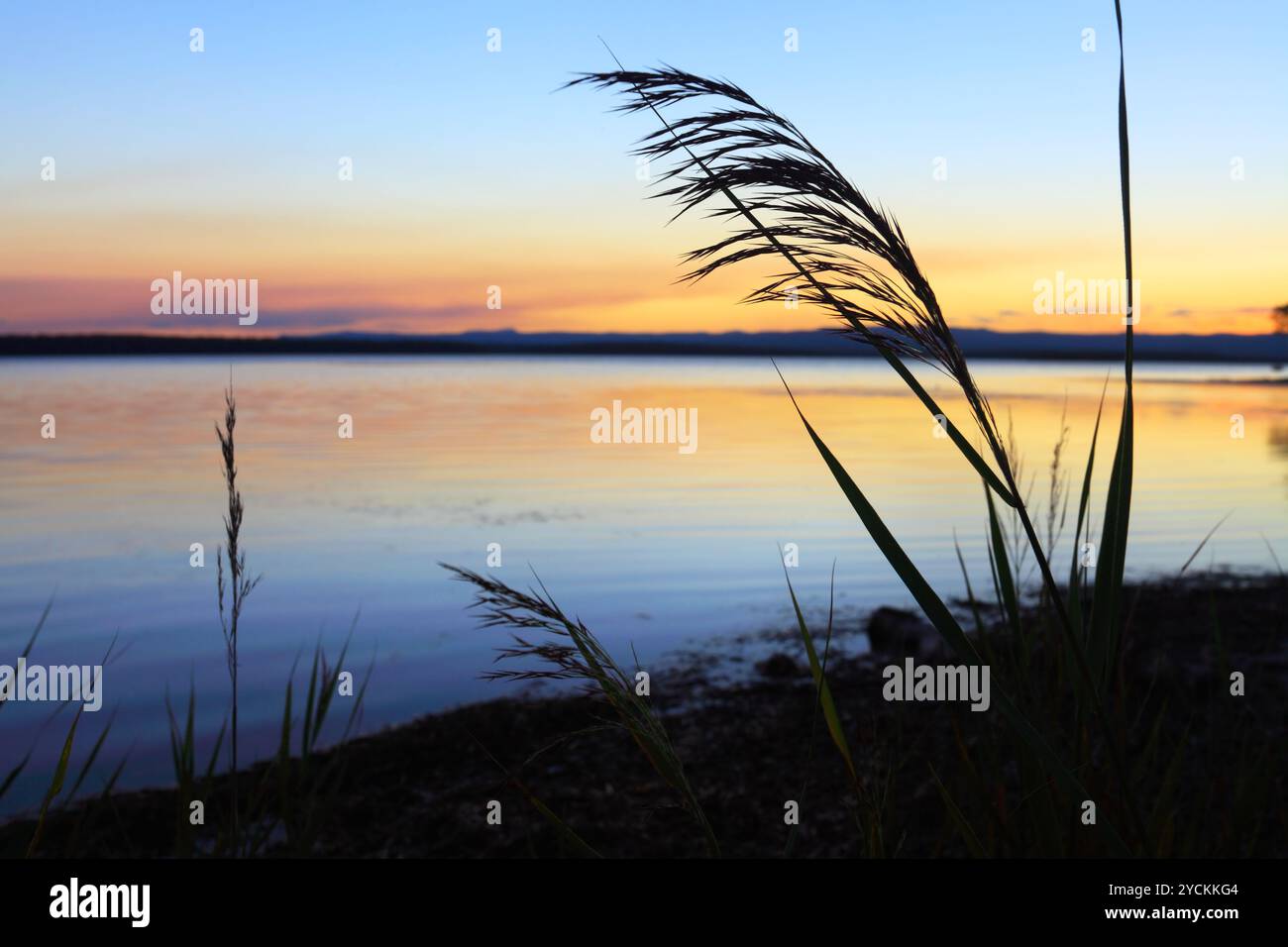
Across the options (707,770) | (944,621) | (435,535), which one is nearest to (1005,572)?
(944,621)

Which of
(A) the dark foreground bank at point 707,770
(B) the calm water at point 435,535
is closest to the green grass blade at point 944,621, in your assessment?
(A) the dark foreground bank at point 707,770

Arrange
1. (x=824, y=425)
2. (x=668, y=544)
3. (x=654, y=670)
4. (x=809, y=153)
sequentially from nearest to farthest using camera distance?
1. (x=809, y=153)
2. (x=654, y=670)
3. (x=668, y=544)
4. (x=824, y=425)

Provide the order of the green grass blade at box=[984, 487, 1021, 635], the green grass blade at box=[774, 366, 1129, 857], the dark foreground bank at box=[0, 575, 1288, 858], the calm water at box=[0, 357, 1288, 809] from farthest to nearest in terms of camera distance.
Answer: the calm water at box=[0, 357, 1288, 809] < the dark foreground bank at box=[0, 575, 1288, 858] < the green grass blade at box=[984, 487, 1021, 635] < the green grass blade at box=[774, 366, 1129, 857]

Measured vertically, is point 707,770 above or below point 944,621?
below

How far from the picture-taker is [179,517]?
17969 mm

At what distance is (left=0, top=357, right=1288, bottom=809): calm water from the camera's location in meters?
10.1

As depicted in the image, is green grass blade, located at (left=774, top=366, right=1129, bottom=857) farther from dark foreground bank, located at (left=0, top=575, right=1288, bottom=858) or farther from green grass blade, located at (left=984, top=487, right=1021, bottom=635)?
dark foreground bank, located at (left=0, top=575, right=1288, bottom=858)

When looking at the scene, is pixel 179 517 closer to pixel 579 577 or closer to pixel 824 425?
pixel 579 577

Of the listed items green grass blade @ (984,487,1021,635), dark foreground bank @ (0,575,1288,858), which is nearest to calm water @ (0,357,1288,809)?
dark foreground bank @ (0,575,1288,858)

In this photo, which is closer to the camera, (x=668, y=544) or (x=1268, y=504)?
(x=668, y=544)

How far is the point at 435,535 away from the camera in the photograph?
1666cm

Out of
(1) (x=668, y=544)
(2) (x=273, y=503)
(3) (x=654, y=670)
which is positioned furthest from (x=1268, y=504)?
(2) (x=273, y=503)

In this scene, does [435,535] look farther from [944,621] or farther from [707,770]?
[944,621]
